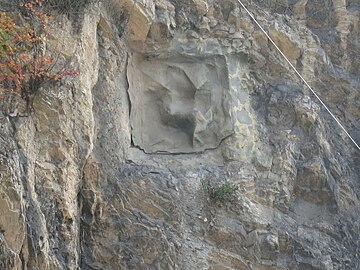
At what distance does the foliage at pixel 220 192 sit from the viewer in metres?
7.81

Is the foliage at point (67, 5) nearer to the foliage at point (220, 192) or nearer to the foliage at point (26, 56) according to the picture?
the foliage at point (26, 56)

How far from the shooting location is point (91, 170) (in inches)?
282

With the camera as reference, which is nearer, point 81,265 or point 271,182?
point 81,265

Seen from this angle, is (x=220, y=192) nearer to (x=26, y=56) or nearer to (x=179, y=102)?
(x=179, y=102)

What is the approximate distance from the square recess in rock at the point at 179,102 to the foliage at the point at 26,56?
2131mm

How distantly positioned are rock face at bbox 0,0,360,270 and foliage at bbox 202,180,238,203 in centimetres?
6

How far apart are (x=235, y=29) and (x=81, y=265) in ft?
13.8

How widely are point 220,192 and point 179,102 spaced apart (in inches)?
63.5

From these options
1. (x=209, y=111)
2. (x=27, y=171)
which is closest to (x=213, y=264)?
(x=209, y=111)

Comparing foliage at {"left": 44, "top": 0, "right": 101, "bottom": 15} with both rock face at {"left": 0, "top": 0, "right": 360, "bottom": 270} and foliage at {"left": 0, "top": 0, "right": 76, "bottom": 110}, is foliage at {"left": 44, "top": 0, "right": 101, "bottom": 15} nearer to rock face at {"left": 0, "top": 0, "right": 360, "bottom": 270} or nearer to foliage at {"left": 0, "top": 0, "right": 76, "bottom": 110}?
rock face at {"left": 0, "top": 0, "right": 360, "bottom": 270}

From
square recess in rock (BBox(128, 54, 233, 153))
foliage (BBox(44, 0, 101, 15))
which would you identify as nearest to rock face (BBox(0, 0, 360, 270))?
square recess in rock (BBox(128, 54, 233, 153))

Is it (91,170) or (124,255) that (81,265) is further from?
(91,170)

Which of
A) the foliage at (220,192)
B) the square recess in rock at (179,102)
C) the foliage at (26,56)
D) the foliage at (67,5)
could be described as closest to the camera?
the foliage at (26,56)

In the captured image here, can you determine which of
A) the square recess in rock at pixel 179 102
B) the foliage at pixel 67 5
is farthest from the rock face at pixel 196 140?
the foliage at pixel 67 5
